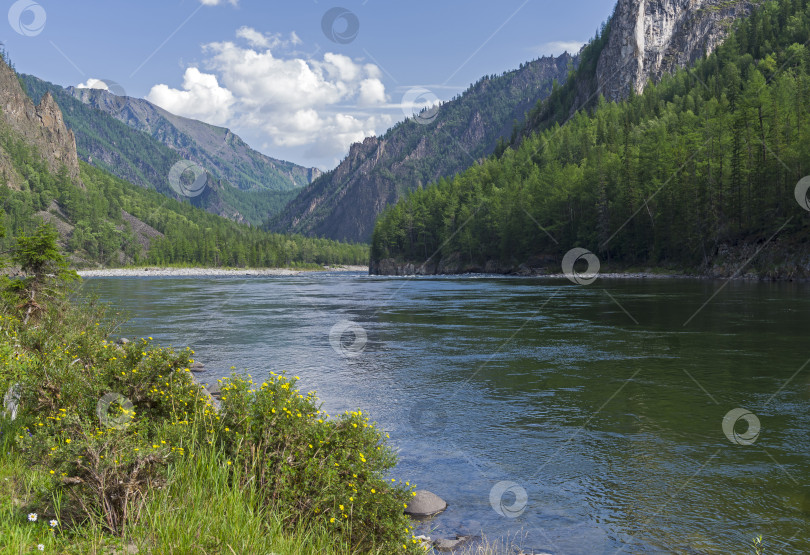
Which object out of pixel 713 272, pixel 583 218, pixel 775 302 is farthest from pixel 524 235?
pixel 775 302

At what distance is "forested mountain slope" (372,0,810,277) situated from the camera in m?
79.2

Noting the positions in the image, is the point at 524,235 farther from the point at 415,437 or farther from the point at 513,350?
the point at 415,437

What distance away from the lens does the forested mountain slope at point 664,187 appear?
79.2 metres

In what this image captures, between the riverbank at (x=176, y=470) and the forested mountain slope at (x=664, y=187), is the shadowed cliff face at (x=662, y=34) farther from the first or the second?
the riverbank at (x=176, y=470)

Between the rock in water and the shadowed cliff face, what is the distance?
207m

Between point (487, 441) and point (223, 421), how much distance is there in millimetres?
8032

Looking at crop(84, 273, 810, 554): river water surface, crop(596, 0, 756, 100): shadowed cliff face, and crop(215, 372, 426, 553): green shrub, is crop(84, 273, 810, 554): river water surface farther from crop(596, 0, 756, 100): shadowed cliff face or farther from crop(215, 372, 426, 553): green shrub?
crop(596, 0, 756, 100): shadowed cliff face

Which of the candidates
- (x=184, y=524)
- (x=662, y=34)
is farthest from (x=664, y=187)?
(x=662, y=34)

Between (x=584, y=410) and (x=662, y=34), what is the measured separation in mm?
221636

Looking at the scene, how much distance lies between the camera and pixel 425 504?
35.0ft

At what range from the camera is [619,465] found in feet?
40.8

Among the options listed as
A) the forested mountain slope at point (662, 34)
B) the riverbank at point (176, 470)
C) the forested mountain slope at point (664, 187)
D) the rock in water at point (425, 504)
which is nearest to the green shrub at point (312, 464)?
the riverbank at point (176, 470)

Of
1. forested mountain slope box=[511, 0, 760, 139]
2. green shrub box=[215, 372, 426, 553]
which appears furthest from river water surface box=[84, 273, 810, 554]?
forested mountain slope box=[511, 0, 760, 139]

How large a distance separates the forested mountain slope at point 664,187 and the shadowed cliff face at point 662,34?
24.7 meters
